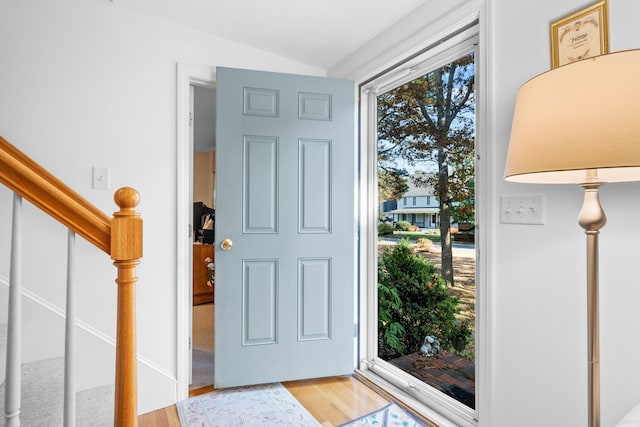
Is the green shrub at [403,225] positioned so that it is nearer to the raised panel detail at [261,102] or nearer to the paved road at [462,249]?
the paved road at [462,249]

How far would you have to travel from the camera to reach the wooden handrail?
0.84 meters

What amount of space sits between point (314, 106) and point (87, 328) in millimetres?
1809

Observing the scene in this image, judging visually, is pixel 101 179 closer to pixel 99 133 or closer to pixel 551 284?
pixel 99 133

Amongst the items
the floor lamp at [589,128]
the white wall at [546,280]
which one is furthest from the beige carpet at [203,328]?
the floor lamp at [589,128]

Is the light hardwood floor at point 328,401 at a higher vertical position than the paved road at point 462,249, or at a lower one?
lower

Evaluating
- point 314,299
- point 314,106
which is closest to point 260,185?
point 314,106

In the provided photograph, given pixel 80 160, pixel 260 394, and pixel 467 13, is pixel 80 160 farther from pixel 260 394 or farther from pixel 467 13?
pixel 467 13

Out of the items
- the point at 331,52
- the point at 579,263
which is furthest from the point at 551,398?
the point at 331,52

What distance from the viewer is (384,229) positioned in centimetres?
257

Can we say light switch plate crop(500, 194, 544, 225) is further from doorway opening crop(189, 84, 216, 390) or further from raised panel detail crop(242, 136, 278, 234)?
doorway opening crop(189, 84, 216, 390)

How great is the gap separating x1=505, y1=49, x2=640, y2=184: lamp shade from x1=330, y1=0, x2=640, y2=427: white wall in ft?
1.60

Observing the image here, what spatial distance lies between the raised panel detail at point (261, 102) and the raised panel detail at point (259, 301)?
911 mm

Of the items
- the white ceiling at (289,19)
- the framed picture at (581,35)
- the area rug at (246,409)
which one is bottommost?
the area rug at (246,409)

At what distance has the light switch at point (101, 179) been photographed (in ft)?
6.80
